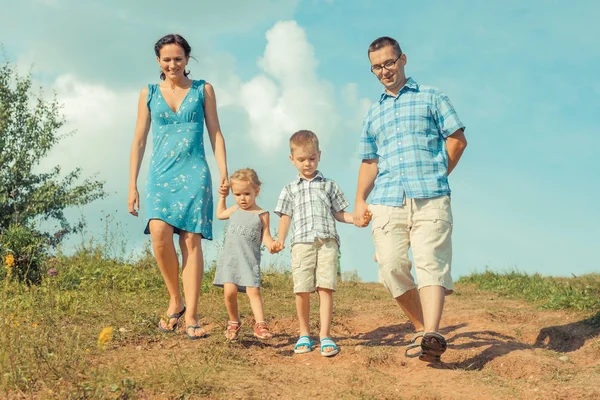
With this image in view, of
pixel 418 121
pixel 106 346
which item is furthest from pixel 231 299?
pixel 418 121

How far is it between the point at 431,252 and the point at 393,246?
295 millimetres

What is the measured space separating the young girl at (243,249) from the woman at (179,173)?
24cm

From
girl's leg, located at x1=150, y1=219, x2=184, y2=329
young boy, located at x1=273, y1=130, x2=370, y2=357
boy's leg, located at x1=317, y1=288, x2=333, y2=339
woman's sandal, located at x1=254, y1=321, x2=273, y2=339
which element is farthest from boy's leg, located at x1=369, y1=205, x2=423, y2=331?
girl's leg, located at x1=150, y1=219, x2=184, y2=329

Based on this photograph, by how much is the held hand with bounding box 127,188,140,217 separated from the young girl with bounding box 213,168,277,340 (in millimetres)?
722

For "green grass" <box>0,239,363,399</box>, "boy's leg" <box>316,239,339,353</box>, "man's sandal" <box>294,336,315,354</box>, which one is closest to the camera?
"green grass" <box>0,239,363,399</box>

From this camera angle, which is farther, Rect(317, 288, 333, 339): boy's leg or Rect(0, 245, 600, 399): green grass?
Rect(317, 288, 333, 339): boy's leg

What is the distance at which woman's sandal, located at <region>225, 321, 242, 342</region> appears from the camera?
541 centimetres

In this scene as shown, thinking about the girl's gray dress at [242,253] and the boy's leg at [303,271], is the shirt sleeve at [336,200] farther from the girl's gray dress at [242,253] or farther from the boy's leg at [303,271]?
the girl's gray dress at [242,253]

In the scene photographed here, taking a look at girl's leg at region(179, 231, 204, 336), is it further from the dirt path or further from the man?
the man

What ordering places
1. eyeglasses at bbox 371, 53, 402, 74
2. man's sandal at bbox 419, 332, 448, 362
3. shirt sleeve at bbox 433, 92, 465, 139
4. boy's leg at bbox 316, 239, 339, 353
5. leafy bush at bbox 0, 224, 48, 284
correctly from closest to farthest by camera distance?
man's sandal at bbox 419, 332, 448, 362
shirt sleeve at bbox 433, 92, 465, 139
eyeglasses at bbox 371, 53, 402, 74
boy's leg at bbox 316, 239, 339, 353
leafy bush at bbox 0, 224, 48, 284

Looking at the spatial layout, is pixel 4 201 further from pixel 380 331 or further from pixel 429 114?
pixel 429 114

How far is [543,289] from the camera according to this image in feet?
30.0

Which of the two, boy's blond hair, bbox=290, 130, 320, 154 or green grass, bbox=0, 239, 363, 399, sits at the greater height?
boy's blond hair, bbox=290, 130, 320, 154

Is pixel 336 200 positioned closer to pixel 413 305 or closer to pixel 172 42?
pixel 413 305
